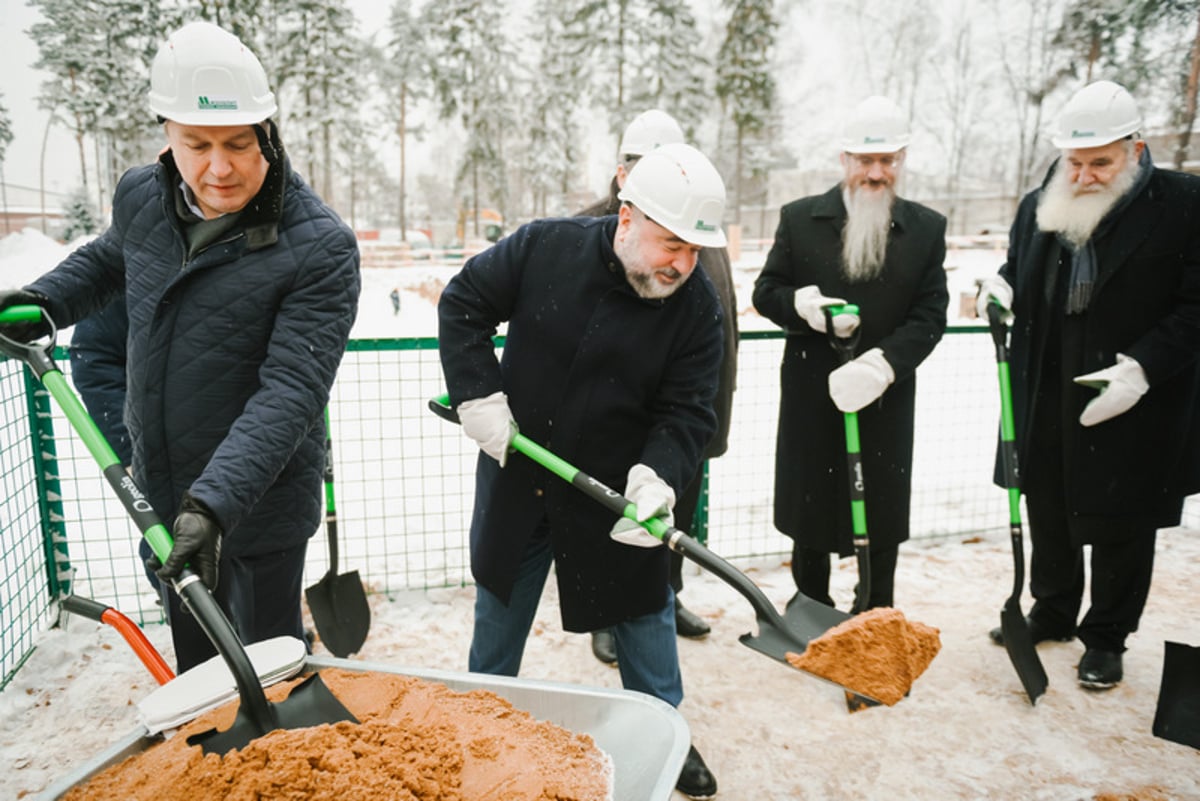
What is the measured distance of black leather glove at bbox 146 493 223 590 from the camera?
142 cm

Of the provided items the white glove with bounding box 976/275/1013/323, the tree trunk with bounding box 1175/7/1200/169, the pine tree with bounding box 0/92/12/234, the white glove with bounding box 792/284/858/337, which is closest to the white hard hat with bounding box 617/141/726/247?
the white glove with bounding box 792/284/858/337

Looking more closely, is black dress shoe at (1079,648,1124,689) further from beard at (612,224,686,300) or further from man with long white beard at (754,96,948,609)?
beard at (612,224,686,300)

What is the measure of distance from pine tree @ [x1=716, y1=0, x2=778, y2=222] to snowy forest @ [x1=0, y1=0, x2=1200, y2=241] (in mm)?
51

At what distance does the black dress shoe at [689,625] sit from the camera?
3.48m

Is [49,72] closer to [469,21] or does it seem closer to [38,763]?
[38,763]

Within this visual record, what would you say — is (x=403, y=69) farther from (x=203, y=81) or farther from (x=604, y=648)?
(x=203, y=81)

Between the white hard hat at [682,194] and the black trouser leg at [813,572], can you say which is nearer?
the white hard hat at [682,194]

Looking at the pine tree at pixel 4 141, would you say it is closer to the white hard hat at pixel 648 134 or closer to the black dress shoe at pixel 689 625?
the white hard hat at pixel 648 134

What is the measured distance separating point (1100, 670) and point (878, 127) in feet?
7.70

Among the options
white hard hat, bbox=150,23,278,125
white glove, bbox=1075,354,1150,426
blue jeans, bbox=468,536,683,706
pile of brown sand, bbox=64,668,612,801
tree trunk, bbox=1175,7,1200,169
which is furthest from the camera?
tree trunk, bbox=1175,7,1200,169

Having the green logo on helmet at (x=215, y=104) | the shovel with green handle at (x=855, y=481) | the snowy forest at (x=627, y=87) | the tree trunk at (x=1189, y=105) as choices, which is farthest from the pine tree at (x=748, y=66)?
the green logo on helmet at (x=215, y=104)

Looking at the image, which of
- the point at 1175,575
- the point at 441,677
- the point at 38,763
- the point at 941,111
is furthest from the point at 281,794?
the point at 941,111

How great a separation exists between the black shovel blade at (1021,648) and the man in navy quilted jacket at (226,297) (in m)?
2.71

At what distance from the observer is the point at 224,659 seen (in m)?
1.41
